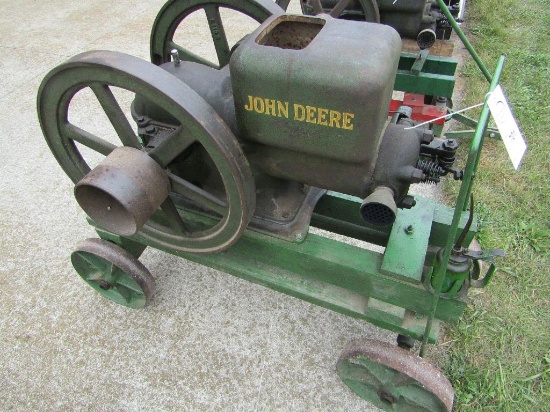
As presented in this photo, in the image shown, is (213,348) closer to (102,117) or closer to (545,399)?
(545,399)

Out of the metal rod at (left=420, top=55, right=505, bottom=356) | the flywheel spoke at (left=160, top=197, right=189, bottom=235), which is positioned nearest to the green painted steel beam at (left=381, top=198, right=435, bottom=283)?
the metal rod at (left=420, top=55, right=505, bottom=356)

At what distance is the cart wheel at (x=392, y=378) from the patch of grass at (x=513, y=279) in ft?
1.13

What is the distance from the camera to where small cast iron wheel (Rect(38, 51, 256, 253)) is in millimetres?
1249

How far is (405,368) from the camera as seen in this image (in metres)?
1.47

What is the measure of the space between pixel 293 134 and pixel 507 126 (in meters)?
0.58

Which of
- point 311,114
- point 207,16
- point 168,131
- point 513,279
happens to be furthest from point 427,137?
point 513,279

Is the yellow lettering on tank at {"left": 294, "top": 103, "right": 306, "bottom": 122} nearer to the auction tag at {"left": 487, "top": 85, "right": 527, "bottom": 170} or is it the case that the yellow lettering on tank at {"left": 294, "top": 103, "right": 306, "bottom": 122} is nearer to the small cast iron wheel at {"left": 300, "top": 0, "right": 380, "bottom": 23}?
the auction tag at {"left": 487, "top": 85, "right": 527, "bottom": 170}

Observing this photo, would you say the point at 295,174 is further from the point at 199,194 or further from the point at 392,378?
the point at 392,378

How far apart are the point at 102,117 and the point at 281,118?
8.44 ft

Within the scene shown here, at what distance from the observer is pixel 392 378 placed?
158 centimetres

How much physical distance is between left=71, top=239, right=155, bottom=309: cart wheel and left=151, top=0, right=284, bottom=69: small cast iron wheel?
978mm

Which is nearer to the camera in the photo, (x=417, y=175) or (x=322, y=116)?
(x=322, y=116)

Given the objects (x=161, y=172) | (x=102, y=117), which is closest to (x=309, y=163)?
(x=161, y=172)

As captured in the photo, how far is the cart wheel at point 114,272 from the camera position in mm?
1892
